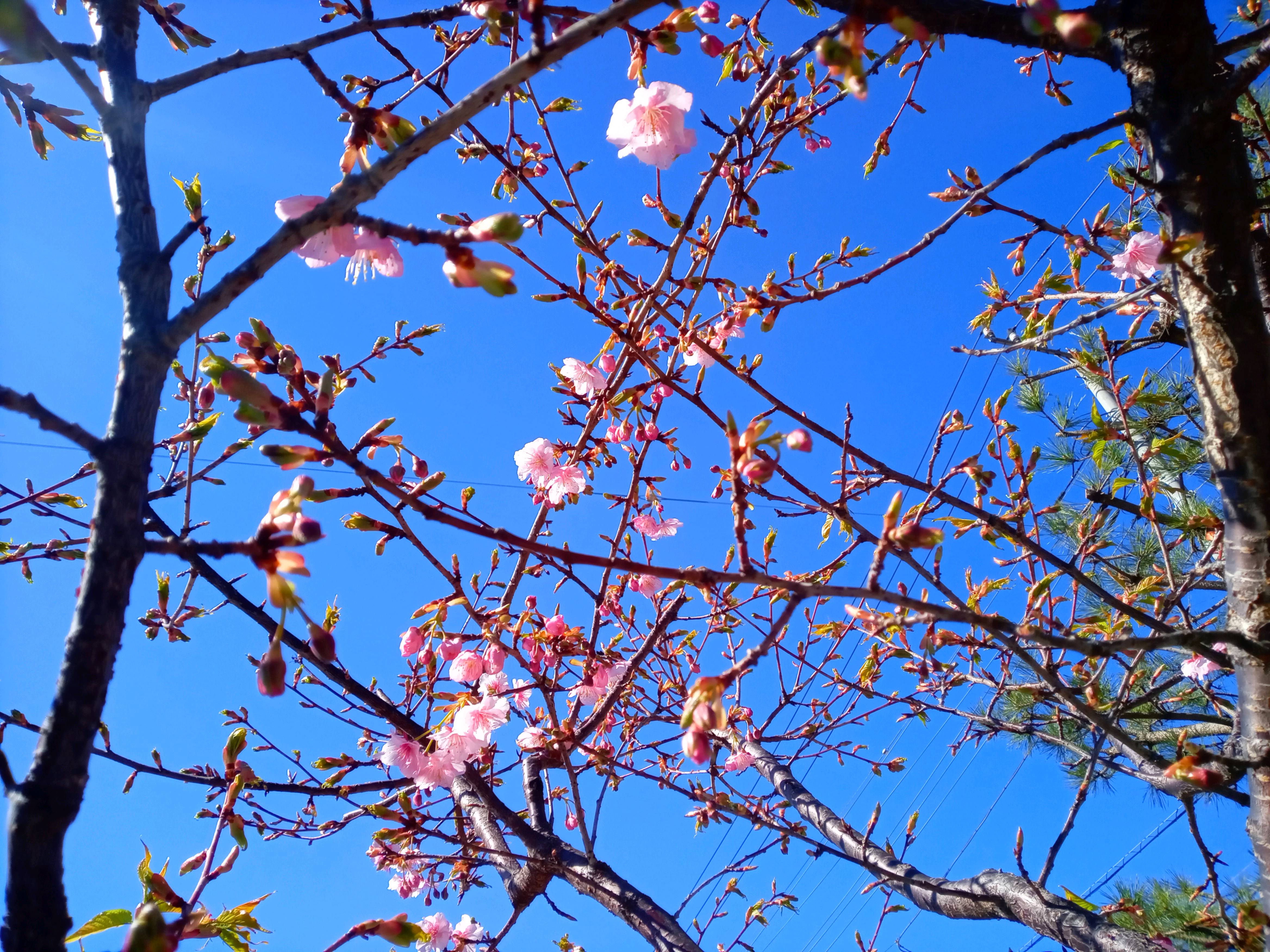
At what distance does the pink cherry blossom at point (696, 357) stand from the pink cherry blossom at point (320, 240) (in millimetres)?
773

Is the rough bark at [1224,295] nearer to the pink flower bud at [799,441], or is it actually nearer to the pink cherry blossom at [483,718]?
the pink flower bud at [799,441]

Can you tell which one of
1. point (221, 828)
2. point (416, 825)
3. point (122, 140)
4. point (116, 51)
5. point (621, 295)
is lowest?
point (221, 828)

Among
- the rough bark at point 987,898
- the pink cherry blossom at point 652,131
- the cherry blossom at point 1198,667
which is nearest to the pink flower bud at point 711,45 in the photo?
the pink cherry blossom at point 652,131

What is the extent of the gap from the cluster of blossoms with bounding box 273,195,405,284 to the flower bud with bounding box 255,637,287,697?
0.59m

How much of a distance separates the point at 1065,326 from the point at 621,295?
3.02 feet

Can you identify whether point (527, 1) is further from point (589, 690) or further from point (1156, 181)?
point (589, 690)

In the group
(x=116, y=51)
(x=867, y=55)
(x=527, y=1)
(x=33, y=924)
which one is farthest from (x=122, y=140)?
(x=867, y=55)

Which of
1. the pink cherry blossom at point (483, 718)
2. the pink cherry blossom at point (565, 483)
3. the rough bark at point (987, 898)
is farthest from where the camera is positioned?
the pink cherry blossom at point (565, 483)

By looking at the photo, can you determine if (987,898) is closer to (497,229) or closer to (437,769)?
(437,769)

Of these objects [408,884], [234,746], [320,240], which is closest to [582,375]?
[320,240]

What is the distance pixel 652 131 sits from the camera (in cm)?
177

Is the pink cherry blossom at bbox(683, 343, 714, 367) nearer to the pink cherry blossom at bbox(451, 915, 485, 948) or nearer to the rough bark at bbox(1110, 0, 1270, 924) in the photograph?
the rough bark at bbox(1110, 0, 1270, 924)

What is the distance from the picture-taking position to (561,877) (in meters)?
1.97

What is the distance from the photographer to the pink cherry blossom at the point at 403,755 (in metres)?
1.73
